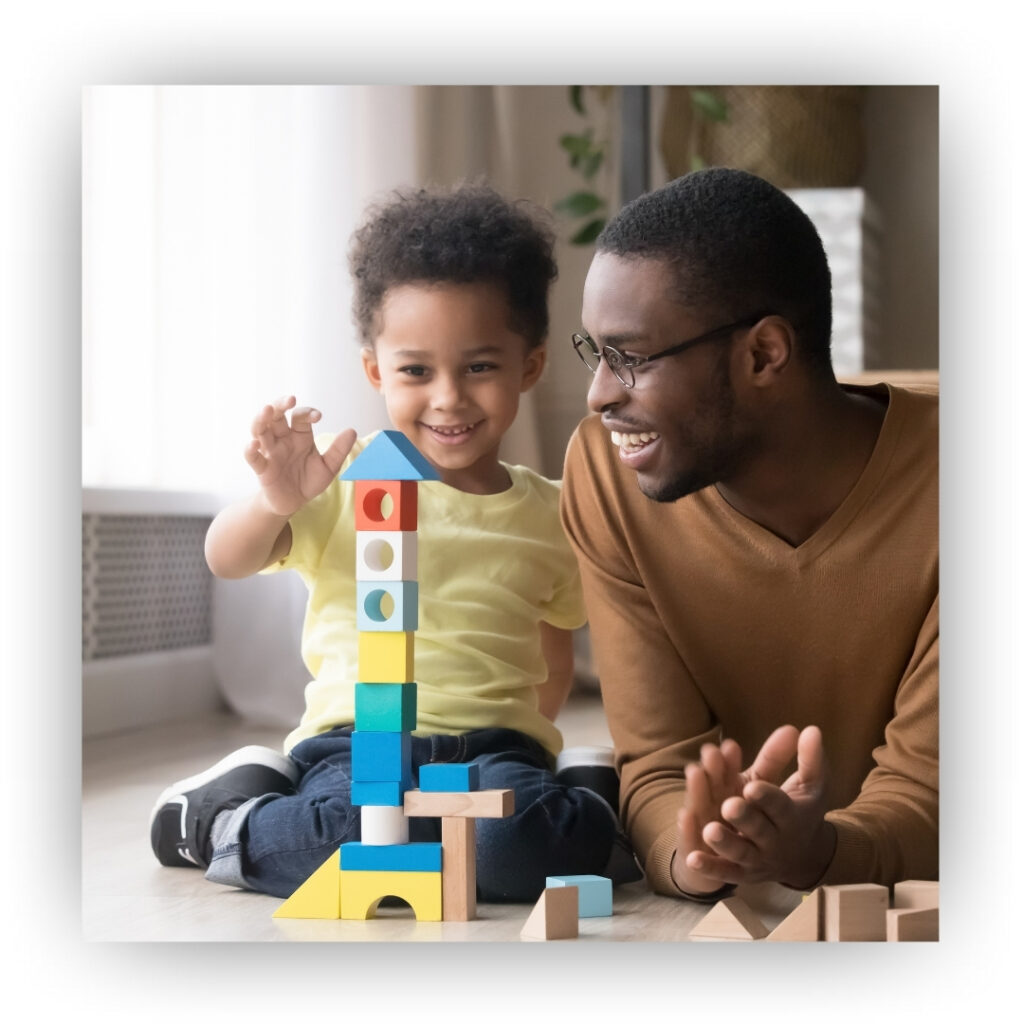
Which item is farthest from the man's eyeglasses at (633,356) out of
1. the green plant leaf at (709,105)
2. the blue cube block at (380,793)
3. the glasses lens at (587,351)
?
the blue cube block at (380,793)

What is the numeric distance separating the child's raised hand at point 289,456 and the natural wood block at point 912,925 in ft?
1.72

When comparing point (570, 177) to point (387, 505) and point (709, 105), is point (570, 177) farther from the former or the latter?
point (387, 505)

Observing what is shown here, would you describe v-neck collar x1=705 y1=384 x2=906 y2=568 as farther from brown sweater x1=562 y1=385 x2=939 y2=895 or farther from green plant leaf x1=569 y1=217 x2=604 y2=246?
green plant leaf x1=569 y1=217 x2=604 y2=246

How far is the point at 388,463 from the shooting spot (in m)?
1.16

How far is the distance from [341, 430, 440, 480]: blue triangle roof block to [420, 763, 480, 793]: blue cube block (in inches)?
8.3

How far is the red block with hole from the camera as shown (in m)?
1.16

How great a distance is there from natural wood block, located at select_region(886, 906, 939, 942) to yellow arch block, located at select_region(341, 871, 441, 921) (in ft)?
1.07

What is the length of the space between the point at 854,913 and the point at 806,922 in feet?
0.11

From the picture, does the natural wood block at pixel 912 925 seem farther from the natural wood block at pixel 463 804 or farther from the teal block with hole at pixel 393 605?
the teal block with hole at pixel 393 605

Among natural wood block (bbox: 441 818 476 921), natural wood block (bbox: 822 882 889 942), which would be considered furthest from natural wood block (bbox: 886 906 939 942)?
natural wood block (bbox: 441 818 476 921)

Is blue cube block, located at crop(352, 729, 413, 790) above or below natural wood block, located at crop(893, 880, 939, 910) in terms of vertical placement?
above

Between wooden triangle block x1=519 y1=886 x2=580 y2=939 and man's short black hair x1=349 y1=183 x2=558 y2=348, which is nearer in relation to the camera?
wooden triangle block x1=519 y1=886 x2=580 y2=939

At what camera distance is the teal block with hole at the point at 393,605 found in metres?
1.17

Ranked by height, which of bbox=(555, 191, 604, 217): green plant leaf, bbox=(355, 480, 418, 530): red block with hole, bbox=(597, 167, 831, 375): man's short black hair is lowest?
bbox=(355, 480, 418, 530): red block with hole
